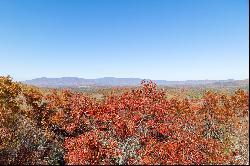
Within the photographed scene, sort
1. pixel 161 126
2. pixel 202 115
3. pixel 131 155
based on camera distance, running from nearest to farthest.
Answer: pixel 131 155 < pixel 161 126 < pixel 202 115

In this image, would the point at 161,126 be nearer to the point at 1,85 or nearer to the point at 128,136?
the point at 128,136

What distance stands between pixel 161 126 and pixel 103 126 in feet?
23.0

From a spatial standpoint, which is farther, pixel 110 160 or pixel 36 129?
→ pixel 36 129

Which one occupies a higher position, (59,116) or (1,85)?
(1,85)

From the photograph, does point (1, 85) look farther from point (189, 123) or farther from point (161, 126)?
point (189, 123)

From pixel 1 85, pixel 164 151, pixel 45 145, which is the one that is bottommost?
pixel 45 145

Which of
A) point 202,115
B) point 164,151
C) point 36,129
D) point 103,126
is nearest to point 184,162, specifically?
point 164,151

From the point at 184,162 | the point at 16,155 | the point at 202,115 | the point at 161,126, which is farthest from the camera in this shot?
the point at 202,115

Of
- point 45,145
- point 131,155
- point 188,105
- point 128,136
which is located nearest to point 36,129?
point 45,145

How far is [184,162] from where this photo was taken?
23.0 m

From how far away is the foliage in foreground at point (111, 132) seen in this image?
24.4m

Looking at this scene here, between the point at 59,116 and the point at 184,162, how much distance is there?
2390cm

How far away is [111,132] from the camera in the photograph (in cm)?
3447

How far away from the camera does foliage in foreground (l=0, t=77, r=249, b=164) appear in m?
24.4
